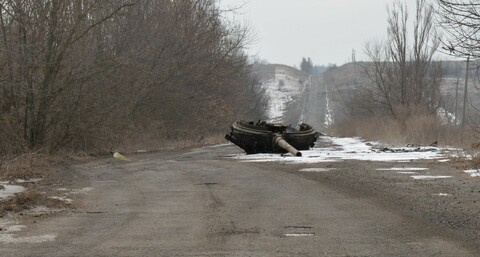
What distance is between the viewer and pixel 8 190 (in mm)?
12438


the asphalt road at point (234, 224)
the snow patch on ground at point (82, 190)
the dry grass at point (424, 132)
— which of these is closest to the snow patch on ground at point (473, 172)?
the asphalt road at point (234, 224)

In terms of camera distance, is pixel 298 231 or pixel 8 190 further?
pixel 8 190

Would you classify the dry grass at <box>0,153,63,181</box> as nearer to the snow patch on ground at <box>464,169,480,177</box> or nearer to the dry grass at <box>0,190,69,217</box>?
the dry grass at <box>0,190,69,217</box>

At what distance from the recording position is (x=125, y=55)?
101ft

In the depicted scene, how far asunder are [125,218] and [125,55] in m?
21.9

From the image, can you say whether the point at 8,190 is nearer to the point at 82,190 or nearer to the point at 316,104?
the point at 82,190

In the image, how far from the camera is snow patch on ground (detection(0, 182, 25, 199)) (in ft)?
38.1

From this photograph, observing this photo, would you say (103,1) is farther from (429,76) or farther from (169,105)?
(429,76)

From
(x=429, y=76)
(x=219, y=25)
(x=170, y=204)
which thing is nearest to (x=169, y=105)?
(x=219, y=25)

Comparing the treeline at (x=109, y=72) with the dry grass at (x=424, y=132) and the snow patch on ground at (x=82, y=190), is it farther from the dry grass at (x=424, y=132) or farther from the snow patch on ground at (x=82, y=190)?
the dry grass at (x=424, y=132)

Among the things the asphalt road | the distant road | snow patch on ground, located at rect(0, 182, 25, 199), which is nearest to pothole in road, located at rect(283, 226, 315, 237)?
the asphalt road

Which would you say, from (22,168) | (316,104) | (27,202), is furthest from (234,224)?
(316,104)

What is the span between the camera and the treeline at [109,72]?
2267cm

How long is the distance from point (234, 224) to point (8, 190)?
18.4 ft
